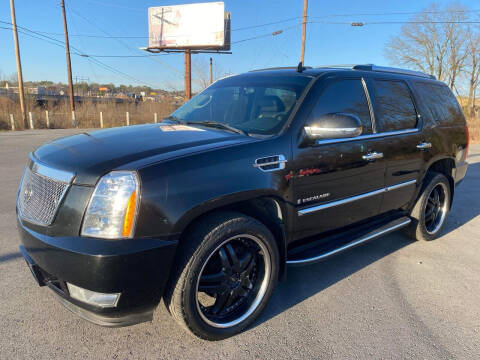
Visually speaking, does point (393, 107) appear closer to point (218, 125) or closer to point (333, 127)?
point (333, 127)

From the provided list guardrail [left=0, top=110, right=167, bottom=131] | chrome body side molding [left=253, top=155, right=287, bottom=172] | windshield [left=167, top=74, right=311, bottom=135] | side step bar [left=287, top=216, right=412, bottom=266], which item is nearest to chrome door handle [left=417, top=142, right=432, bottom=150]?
side step bar [left=287, top=216, right=412, bottom=266]

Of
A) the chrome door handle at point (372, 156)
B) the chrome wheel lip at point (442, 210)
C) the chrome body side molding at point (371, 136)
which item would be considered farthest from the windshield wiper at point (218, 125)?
the chrome wheel lip at point (442, 210)

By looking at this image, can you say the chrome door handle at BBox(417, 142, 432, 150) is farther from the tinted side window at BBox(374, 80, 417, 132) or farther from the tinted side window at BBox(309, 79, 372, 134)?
the tinted side window at BBox(309, 79, 372, 134)

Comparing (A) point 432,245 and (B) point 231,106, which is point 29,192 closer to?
(B) point 231,106

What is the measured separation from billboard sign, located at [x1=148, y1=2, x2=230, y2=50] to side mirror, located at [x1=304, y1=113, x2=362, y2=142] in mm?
27200

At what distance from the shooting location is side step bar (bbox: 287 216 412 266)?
111 inches

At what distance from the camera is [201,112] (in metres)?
3.53

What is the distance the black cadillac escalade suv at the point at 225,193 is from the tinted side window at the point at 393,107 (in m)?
0.02

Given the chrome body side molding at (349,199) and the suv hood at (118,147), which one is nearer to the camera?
the suv hood at (118,147)

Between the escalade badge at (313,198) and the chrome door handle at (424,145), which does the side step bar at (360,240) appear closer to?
the escalade badge at (313,198)

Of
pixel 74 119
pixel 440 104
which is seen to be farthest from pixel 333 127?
pixel 74 119

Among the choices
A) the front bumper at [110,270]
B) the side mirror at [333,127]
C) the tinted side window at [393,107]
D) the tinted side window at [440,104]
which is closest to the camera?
the front bumper at [110,270]

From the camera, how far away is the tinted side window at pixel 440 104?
13.5 feet

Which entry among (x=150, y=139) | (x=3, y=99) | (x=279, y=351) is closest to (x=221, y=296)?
(x=279, y=351)
